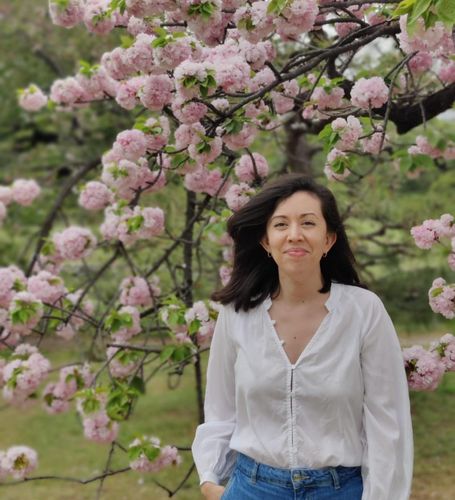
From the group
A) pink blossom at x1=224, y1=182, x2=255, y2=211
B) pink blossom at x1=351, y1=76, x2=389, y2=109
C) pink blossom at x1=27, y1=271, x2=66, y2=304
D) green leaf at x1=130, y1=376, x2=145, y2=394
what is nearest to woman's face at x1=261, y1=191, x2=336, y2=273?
pink blossom at x1=351, y1=76, x2=389, y2=109

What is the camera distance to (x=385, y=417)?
199 cm

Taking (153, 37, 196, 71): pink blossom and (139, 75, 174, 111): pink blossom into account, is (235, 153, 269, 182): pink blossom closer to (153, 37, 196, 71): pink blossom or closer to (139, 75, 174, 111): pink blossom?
(139, 75, 174, 111): pink blossom

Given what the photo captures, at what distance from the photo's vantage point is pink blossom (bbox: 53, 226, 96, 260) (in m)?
4.26

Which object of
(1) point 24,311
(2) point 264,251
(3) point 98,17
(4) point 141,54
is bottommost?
Answer: (1) point 24,311

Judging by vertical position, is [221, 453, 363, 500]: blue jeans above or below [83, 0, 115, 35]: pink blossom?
below

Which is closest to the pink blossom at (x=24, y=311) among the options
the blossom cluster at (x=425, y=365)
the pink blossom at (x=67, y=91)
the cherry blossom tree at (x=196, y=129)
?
the cherry blossom tree at (x=196, y=129)

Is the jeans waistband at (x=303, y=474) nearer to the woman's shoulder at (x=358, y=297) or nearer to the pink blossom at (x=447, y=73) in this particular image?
the woman's shoulder at (x=358, y=297)

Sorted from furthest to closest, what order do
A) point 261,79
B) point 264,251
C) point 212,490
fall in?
point 261,79, point 264,251, point 212,490

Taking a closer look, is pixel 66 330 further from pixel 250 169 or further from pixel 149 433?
pixel 149 433

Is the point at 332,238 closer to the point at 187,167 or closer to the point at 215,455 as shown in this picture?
the point at 215,455

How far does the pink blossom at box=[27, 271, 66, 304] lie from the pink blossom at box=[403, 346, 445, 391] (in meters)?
2.07

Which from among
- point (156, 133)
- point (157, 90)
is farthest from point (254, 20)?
point (156, 133)

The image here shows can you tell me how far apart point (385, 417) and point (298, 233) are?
514mm

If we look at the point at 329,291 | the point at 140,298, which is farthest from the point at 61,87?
the point at 329,291
